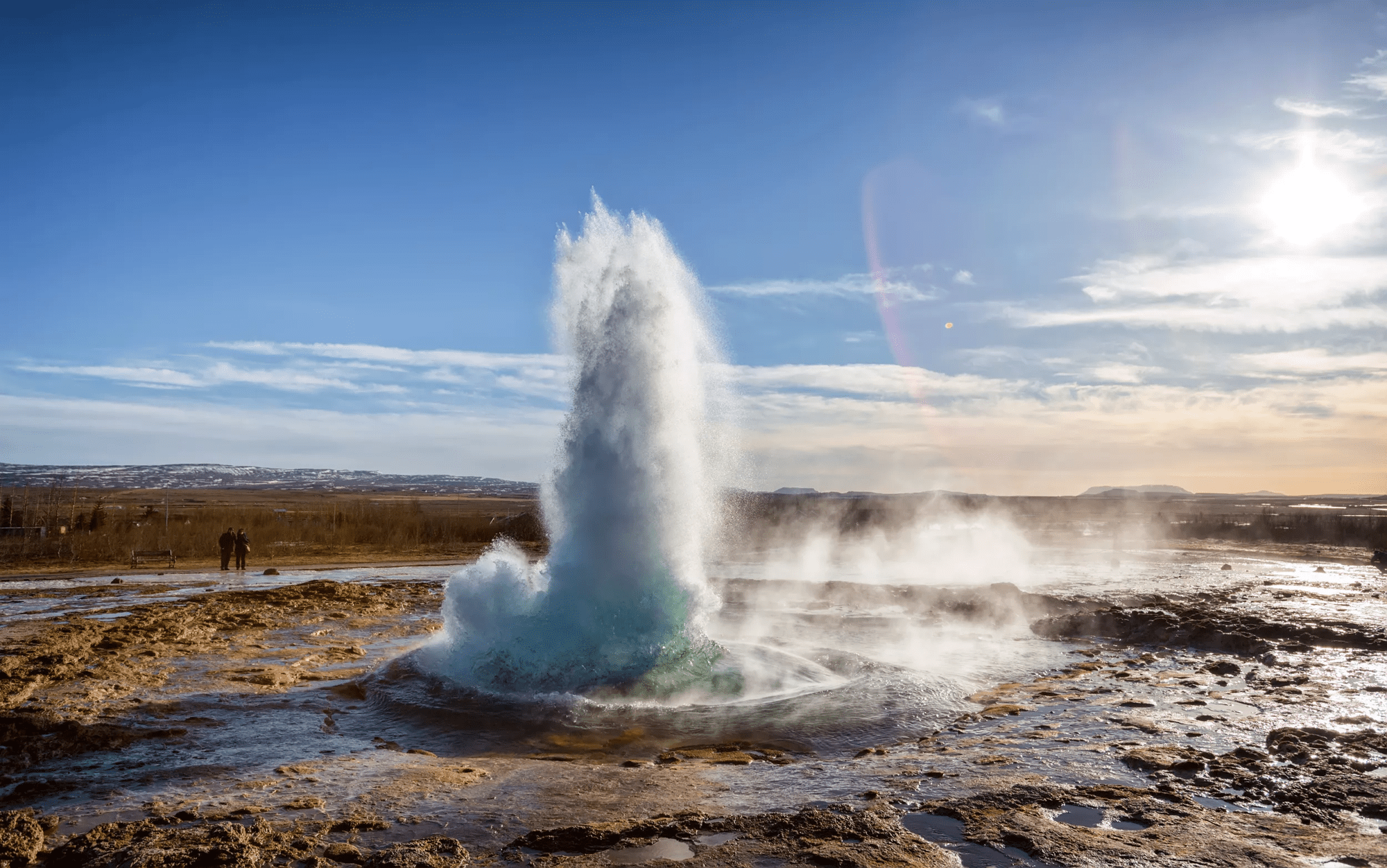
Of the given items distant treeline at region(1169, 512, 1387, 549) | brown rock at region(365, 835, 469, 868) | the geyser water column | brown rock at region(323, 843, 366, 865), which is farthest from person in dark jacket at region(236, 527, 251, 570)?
distant treeline at region(1169, 512, 1387, 549)

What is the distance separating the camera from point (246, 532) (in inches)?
1230

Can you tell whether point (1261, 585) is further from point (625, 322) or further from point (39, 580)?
point (39, 580)

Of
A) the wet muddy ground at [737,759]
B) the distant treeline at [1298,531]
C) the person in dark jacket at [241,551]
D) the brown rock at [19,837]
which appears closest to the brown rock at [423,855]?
the wet muddy ground at [737,759]

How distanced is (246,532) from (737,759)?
2949cm

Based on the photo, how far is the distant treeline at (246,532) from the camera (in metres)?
27.7

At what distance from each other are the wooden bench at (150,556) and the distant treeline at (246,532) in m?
0.45

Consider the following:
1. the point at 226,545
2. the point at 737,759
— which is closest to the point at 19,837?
the point at 737,759

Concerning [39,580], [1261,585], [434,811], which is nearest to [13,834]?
[434,811]

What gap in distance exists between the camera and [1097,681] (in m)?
10.6

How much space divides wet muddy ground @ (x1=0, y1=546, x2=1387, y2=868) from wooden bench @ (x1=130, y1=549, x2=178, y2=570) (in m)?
13.6

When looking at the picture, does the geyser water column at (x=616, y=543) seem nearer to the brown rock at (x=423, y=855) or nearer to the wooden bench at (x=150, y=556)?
the brown rock at (x=423, y=855)

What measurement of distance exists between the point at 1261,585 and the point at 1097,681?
1484cm

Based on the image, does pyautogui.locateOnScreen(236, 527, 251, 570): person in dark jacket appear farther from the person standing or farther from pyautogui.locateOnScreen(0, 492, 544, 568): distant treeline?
pyautogui.locateOnScreen(0, 492, 544, 568): distant treeline

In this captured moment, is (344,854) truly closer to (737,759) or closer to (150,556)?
(737,759)
